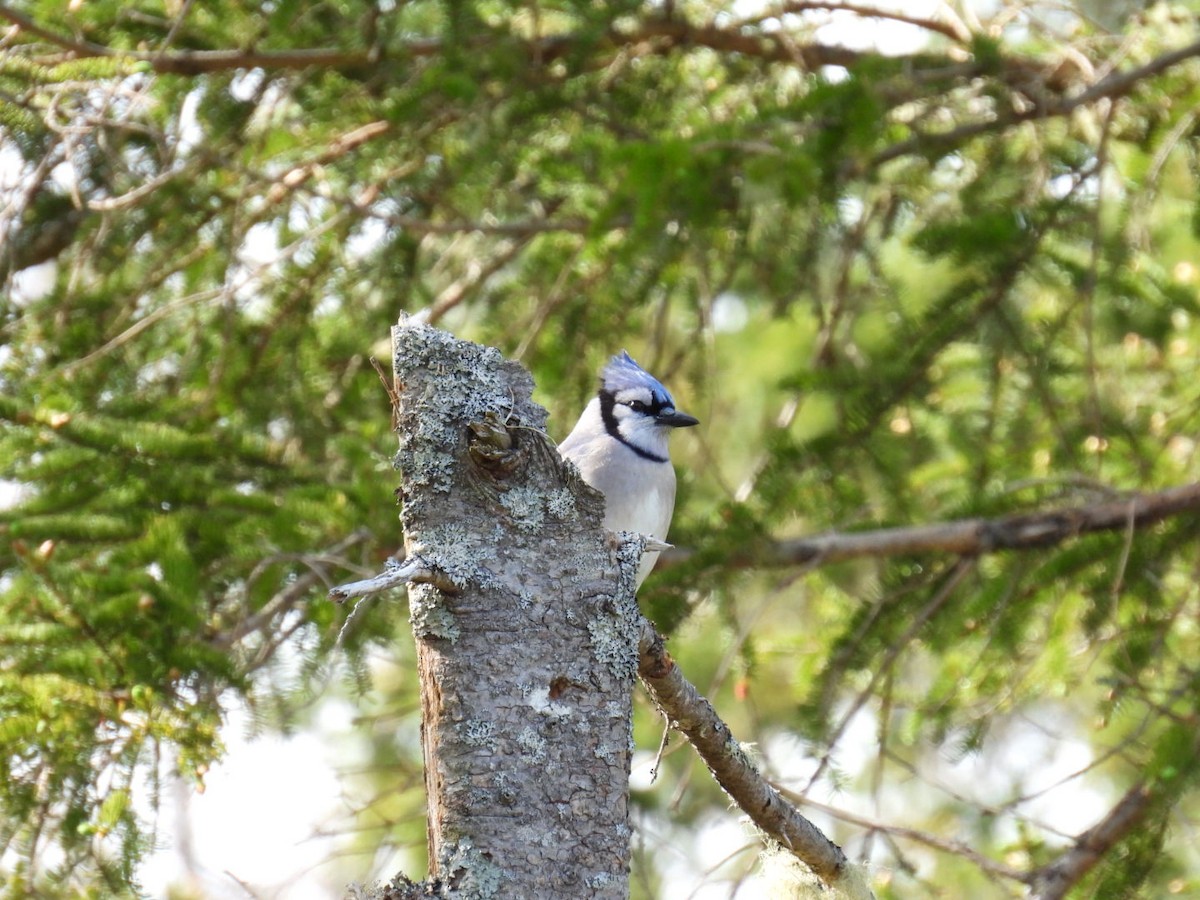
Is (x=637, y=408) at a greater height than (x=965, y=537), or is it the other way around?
(x=637, y=408)

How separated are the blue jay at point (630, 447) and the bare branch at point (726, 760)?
4.31 feet

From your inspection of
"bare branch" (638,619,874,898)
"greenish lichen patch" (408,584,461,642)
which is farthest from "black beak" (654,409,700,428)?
"greenish lichen patch" (408,584,461,642)

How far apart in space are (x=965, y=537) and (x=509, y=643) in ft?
7.49

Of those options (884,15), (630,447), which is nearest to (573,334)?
(630,447)

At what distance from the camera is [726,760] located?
203 centimetres

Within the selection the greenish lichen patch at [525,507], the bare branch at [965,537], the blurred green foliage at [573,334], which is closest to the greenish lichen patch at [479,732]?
the greenish lichen patch at [525,507]

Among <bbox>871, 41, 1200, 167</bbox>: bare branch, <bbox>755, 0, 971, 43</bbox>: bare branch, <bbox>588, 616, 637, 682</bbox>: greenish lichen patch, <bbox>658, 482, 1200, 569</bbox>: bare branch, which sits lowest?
<bbox>588, 616, 637, 682</bbox>: greenish lichen patch

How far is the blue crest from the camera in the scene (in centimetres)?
409

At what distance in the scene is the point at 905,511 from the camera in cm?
427

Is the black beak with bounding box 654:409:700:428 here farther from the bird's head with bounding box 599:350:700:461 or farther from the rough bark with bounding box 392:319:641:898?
the rough bark with bounding box 392:319:641:898

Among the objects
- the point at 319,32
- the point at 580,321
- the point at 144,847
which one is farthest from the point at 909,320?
the point at 144,847

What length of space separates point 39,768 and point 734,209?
6.69 ft

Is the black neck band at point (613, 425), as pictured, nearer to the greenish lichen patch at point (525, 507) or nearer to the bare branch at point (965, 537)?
the bare branch at point (965, 537)

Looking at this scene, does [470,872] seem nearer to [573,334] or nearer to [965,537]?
[965,537]
